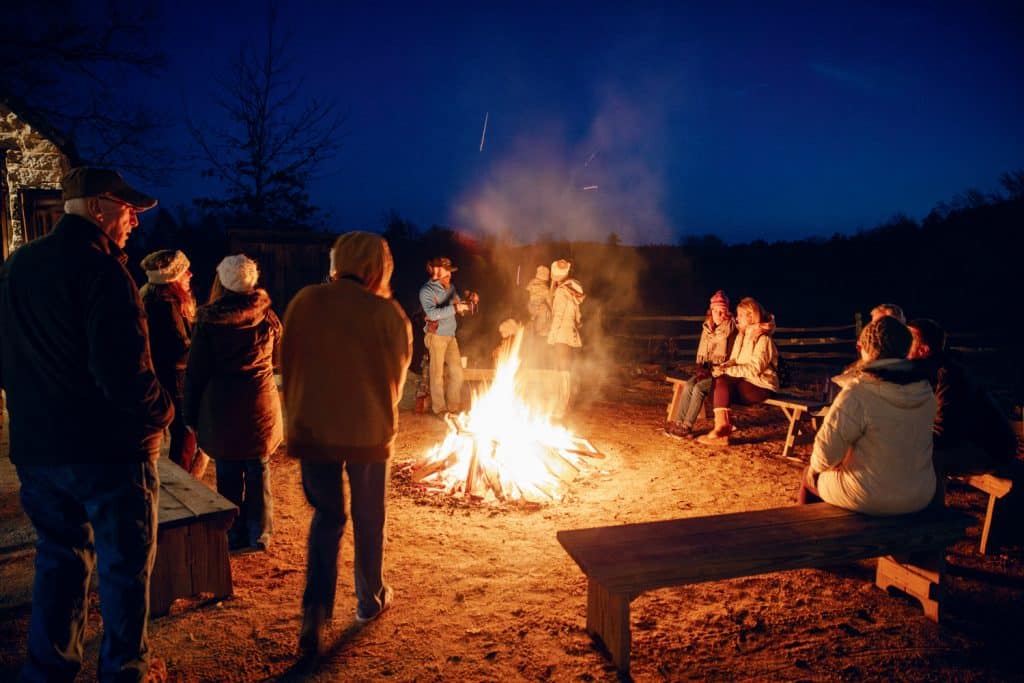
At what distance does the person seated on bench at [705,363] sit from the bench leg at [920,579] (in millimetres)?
3631

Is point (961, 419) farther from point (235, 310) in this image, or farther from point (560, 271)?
point (560, 271)

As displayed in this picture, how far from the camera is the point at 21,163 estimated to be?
345 inches

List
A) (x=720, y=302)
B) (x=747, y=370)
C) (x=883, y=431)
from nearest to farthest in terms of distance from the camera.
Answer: (x=883, y=431) → (x=747, y=370) → (x=720, y=302)

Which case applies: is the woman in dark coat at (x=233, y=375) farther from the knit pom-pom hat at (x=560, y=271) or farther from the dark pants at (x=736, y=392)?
the knit pom-pom hat at (x=560, y=271)

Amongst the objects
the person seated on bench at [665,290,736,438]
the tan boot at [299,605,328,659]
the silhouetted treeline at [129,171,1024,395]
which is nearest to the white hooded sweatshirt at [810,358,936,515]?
the tan boot at [299,605,328,659]

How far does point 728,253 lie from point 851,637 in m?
30.8

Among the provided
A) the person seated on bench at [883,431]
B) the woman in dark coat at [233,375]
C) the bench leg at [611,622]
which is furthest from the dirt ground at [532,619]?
the woman in dark coat at [233,375]

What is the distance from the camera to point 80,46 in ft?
38.9

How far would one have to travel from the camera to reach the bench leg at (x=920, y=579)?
3490 millimetres

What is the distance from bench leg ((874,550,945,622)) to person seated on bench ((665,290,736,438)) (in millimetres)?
3631

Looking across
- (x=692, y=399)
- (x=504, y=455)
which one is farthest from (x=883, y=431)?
(x=692, y=399)

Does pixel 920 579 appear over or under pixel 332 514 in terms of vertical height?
under

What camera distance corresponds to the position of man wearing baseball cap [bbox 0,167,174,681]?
2.25m

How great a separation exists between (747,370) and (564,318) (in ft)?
9.16
